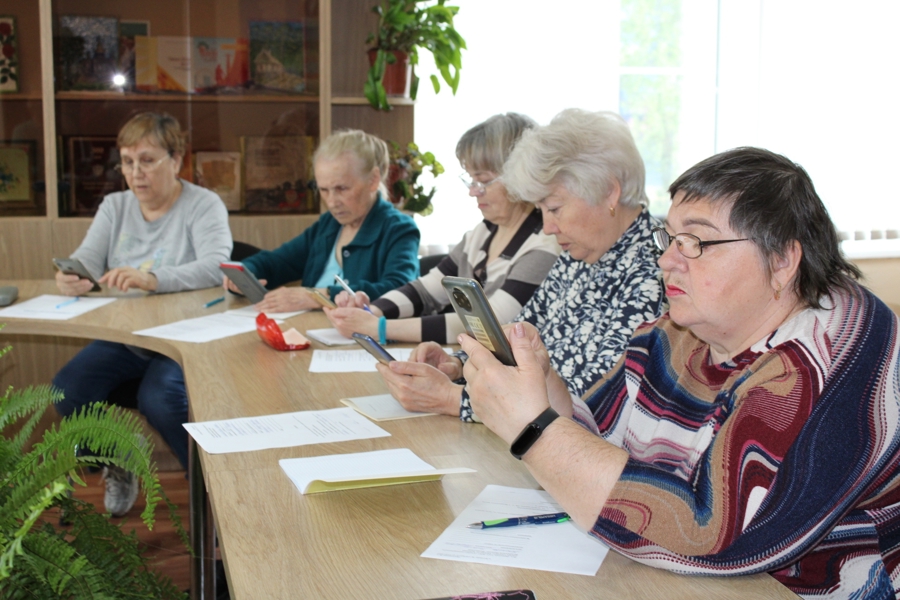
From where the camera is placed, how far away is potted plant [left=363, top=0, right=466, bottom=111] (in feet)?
12.3

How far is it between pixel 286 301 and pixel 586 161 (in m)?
1.26

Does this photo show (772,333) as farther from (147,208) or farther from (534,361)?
(147,208)

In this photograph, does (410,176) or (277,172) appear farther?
(277,172)

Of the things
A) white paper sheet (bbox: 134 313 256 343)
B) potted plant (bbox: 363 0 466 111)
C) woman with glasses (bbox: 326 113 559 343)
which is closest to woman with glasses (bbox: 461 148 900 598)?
woman with glasses (bbox: 326 113 559 343)

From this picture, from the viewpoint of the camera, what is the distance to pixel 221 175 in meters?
4.02

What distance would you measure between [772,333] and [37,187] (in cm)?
346

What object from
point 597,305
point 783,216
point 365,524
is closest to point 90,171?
point 597,305

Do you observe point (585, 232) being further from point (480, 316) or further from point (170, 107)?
point (170, 107)

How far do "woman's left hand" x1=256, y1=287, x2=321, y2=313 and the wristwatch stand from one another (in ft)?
5.67

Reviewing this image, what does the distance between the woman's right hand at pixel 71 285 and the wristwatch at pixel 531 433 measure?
88.9 inches

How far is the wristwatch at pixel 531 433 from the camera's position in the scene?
45.3 inches

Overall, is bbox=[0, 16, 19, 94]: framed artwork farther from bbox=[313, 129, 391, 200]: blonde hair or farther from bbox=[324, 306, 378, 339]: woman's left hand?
bbox=[324, 306, 378, 339]: woman's left hand

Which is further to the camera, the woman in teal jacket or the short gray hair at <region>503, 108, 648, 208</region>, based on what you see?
the woman in teal jacket

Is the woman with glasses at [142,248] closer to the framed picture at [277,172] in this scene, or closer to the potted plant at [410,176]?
the framed picture at [277,172]
